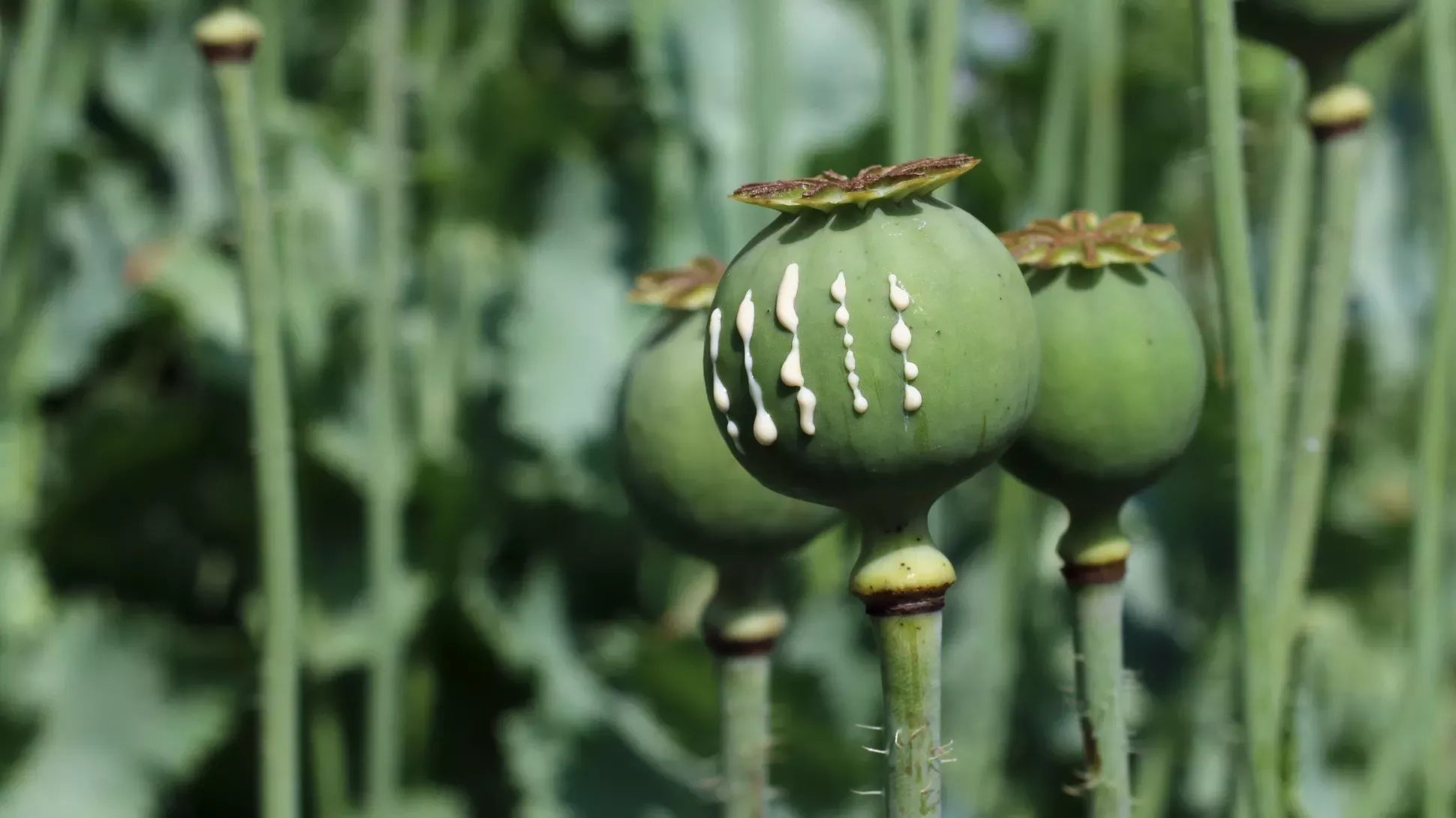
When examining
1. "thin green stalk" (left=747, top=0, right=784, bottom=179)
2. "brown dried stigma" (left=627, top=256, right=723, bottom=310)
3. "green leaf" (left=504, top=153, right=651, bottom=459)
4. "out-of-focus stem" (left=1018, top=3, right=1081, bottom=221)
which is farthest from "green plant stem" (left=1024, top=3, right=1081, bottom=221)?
"brown dried stigma" (left=627, top=256, right=723, bottom=310)

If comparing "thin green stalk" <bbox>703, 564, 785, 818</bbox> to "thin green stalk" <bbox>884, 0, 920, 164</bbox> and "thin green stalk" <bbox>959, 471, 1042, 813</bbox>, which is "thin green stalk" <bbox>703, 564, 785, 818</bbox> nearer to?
"thin green stalk" <bbox>884, 0, 920, 164</bbox>

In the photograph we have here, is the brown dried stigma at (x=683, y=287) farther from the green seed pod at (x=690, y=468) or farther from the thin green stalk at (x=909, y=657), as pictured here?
the thin green stalk at (x=909, y=657)

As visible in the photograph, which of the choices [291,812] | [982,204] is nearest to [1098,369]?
[291,812]

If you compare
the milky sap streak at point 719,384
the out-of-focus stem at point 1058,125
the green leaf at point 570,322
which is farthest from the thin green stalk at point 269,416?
the out-of-focus stem at point 1058,125

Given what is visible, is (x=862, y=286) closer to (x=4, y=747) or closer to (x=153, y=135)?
(x=4, y=747)

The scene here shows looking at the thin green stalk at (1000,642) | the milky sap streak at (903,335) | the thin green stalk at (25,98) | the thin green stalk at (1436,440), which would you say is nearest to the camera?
the milky sap streak at (903,335)
